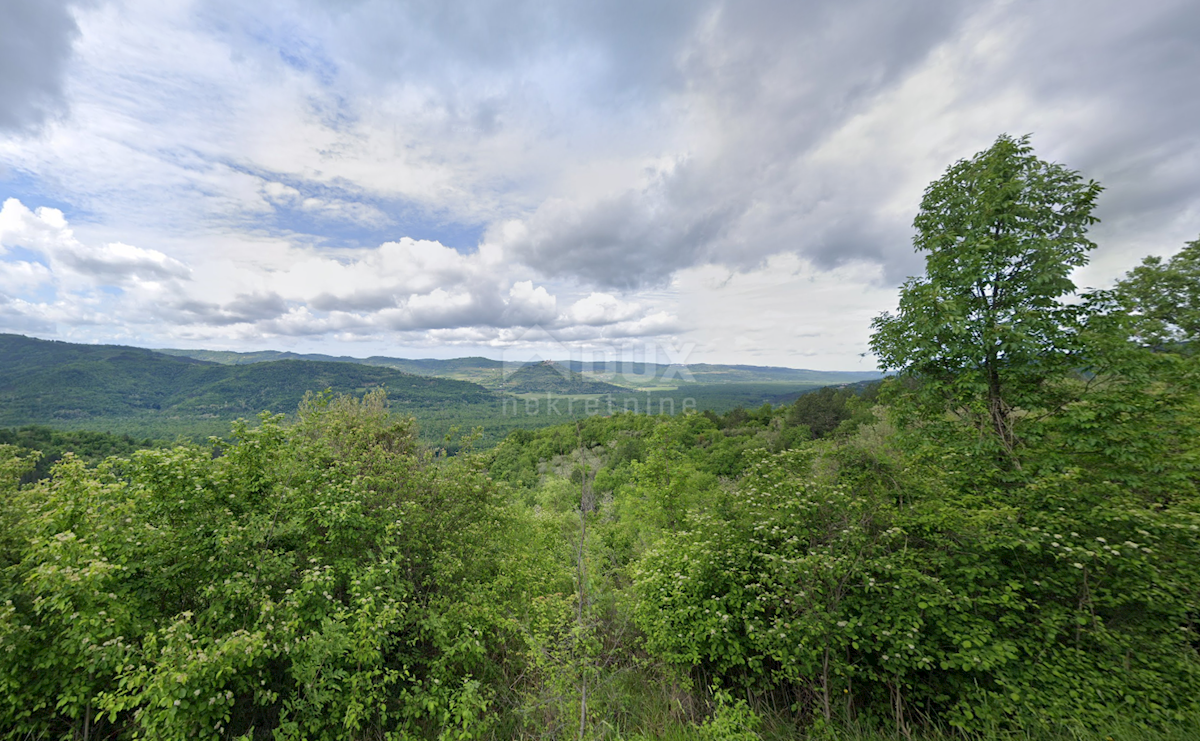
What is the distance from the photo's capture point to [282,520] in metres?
7.79

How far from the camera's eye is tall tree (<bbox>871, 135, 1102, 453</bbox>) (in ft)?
28.5

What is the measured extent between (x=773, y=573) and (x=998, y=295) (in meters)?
8.24

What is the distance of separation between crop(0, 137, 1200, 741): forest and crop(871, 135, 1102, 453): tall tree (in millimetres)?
63

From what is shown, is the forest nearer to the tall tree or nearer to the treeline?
the tall tree

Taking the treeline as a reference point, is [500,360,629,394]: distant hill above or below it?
above

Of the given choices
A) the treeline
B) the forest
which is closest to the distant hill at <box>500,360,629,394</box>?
the treeline

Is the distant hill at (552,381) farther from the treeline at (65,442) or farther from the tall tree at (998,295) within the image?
the tall tree at (998,295)

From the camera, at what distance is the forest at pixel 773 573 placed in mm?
5676

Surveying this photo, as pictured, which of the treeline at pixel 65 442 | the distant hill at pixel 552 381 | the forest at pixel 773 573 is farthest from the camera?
the distant hill at pixel 552 381

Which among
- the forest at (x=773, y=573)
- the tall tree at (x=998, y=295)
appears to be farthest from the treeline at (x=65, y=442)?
the tall tree at (x=998, y=295)

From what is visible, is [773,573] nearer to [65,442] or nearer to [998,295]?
[998,295]

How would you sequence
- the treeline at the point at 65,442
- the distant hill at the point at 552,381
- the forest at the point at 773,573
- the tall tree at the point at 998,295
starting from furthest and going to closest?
the distant hill at the point at 552,381 → the treeline at the point at 65,442 → the tall tree at the point at 998,295 → the forest at the point at 773,573

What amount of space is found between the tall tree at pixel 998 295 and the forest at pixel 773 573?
63 mm

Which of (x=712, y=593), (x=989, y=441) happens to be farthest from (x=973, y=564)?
(x=712, y=593)
